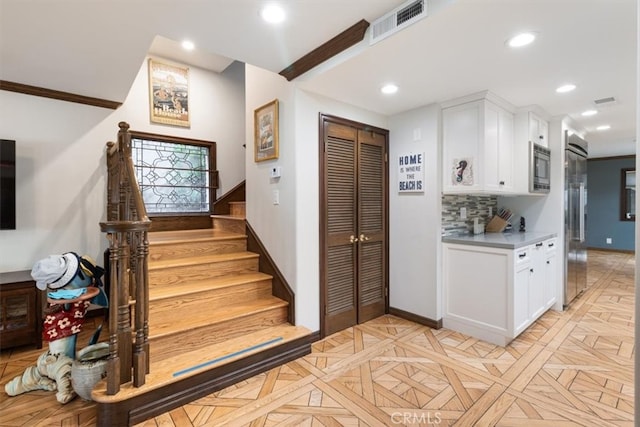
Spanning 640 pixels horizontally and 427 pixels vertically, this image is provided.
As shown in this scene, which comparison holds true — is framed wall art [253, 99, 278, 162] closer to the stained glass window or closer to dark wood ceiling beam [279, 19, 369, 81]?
dark wood ceiling beam [279, 19, 369, 81]

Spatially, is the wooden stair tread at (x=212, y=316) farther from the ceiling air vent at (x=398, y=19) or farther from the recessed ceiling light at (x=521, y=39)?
the recessed ceiling light at (x=521, y=39)

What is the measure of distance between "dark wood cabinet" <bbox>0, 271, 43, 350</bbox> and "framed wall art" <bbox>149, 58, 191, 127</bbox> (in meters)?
2.25

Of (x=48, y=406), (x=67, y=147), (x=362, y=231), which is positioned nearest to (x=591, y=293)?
(x=362, y=231)

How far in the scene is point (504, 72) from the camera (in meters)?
2.35

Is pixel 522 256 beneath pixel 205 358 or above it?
above

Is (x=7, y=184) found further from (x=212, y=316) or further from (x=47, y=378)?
(x=212, y=316)

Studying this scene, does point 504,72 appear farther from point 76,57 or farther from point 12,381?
point 12,381

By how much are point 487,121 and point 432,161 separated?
0.59 meters

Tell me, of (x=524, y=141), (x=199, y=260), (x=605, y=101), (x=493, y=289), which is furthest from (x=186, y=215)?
(x=605, y=101)

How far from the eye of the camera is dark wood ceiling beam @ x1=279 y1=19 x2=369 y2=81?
6.20ft

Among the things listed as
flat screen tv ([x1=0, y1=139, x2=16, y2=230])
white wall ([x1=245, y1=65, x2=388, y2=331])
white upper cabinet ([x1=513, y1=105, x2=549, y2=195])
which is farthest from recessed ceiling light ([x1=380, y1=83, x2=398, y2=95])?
flat screen tv ([x1=0, y1=139, x2=16, y2=230])

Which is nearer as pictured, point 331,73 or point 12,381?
point 12,381

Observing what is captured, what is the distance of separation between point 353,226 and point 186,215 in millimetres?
2447

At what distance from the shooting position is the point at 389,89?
8.72ft
